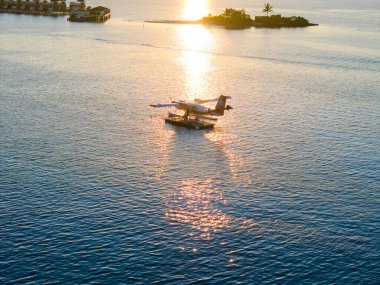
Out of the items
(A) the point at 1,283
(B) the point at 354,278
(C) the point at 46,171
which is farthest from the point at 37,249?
(B) the point at 354,278

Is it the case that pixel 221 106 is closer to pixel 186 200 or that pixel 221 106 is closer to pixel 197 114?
pixel 197 114

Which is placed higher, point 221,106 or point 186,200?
point 221,106

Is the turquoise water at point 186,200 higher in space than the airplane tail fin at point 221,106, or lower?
lower

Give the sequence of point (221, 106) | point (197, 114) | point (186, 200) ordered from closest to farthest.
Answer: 1. point (186, 200)
2. point (221, 106)
3. point (197, 114)

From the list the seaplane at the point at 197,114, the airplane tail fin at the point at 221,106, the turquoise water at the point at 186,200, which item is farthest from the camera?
the airplane tail fin at the point at 221,106

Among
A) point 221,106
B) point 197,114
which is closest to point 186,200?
point 197,114

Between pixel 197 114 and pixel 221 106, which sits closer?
pixel 221 106

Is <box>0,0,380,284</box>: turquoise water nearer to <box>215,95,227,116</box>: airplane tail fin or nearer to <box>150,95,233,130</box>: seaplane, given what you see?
<box>215,95,227,116</box>: airplane tail fin

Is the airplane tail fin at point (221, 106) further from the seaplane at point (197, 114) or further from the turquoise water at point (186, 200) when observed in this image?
the turquoise water at point (186, 200)

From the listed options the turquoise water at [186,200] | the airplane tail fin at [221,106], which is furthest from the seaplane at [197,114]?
the turquoise water at [186,200]

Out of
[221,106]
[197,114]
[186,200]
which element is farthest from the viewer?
[197,114]

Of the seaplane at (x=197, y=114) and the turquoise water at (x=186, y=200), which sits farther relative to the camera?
the seaplane at (x=197, y=114)
